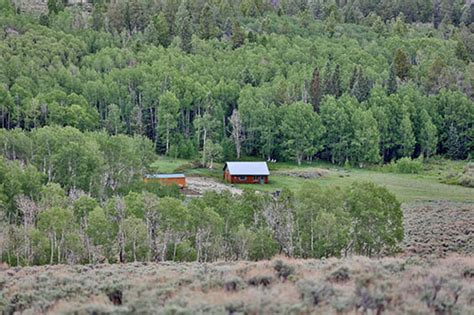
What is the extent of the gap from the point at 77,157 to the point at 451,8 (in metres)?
147

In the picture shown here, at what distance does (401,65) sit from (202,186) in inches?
2375

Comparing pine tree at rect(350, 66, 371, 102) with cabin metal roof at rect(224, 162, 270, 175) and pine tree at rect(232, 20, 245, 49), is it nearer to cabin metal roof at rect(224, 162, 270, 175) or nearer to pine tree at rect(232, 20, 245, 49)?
cabin metal roof at rect(224, 162, 270, 175)

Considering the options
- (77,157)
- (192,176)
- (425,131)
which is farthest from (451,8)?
(77,157)

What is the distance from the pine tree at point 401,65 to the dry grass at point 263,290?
10147 centimetres

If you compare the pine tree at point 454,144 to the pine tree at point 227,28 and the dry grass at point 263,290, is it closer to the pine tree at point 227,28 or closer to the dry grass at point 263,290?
the pine tree at point 227,28

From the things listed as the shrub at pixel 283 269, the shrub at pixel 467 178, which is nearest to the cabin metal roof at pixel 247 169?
the shrub at pixel 467 178

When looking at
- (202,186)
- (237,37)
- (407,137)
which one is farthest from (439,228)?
(237,37)

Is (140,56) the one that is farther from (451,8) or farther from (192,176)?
(451,8)

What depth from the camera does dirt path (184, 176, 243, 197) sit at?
72.4 m

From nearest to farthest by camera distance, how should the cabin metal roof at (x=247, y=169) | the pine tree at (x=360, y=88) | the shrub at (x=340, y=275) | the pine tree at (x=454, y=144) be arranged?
the shrub at (x=340, y=275) < the cabin metal roof at (x=247, y=169) < the pine tree at (x=454, y=144) < the pine tree at (x=360, y=88)

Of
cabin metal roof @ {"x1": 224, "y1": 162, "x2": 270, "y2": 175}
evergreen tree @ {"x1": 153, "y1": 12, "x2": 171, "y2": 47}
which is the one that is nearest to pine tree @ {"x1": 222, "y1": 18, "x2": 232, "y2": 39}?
evergreen tree @ {"x1": 153, "y1": 12, "x2": 171, "y2": 47}

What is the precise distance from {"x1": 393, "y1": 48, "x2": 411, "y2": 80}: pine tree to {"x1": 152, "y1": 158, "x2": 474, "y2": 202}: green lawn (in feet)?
95.3

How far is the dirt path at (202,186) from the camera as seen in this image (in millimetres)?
72438

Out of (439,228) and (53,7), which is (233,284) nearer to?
(439,228)
